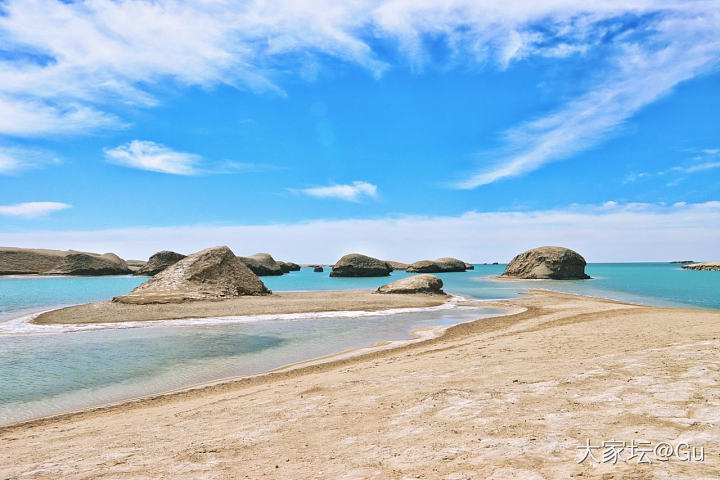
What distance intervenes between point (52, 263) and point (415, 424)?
426 feet

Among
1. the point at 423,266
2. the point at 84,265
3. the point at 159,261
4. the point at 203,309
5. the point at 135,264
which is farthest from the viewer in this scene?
the point at 135,264

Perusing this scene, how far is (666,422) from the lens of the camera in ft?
14.7

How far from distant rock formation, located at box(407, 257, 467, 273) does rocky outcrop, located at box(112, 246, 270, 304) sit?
83.1 m

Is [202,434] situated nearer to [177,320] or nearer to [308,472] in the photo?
[308,472]

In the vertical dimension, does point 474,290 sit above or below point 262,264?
below

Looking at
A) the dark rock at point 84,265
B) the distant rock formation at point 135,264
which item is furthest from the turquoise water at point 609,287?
the distant rock formation at point 135,264

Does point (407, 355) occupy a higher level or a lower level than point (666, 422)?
lower

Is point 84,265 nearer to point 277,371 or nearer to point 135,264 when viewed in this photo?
→ point 135,264

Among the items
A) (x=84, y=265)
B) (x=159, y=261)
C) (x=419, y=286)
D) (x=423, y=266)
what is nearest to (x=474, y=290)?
(x=419, y=286)

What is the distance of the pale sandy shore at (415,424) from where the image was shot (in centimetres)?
389

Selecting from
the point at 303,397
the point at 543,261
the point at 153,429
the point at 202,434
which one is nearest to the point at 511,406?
the point at 303,397

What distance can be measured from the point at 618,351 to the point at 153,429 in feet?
32.5

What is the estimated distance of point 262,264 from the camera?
319ft

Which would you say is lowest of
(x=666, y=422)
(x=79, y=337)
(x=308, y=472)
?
(x=79, y=337)
